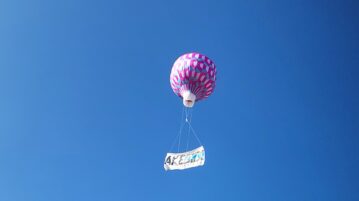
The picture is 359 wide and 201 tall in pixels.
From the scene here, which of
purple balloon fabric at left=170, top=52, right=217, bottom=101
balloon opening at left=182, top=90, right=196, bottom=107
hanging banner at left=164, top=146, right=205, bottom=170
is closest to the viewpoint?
hanging banner at left=164, top=146, right=205, bottom=170

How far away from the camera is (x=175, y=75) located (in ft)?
31.6

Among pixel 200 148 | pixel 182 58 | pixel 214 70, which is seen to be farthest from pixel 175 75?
pixel 200 148

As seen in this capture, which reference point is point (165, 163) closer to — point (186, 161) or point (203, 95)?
point (186, 161)

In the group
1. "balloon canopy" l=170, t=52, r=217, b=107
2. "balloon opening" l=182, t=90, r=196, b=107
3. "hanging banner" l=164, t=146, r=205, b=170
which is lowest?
"hanging banner" l=164, t=146, r=205, b=170

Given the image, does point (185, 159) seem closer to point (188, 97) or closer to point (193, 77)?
point (188, 97)

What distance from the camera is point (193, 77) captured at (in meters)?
9.27

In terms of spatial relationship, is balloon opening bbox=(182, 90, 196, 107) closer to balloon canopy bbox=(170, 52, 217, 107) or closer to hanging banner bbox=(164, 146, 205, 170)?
balloon canopy bbox=(170, 52, 217, 107)

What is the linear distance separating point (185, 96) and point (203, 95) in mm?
575

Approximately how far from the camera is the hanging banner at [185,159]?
839cm

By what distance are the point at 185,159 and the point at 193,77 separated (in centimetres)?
222

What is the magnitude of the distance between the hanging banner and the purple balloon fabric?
1.87m

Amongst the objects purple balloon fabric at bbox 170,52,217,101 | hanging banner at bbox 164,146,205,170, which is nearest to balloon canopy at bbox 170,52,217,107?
purple balloon fabric at bbox 170,52,217,101

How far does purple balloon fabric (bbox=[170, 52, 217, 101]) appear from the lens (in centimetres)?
926

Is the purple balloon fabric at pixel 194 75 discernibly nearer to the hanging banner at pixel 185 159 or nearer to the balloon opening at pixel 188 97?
the balloon opening at pixel 188 97
